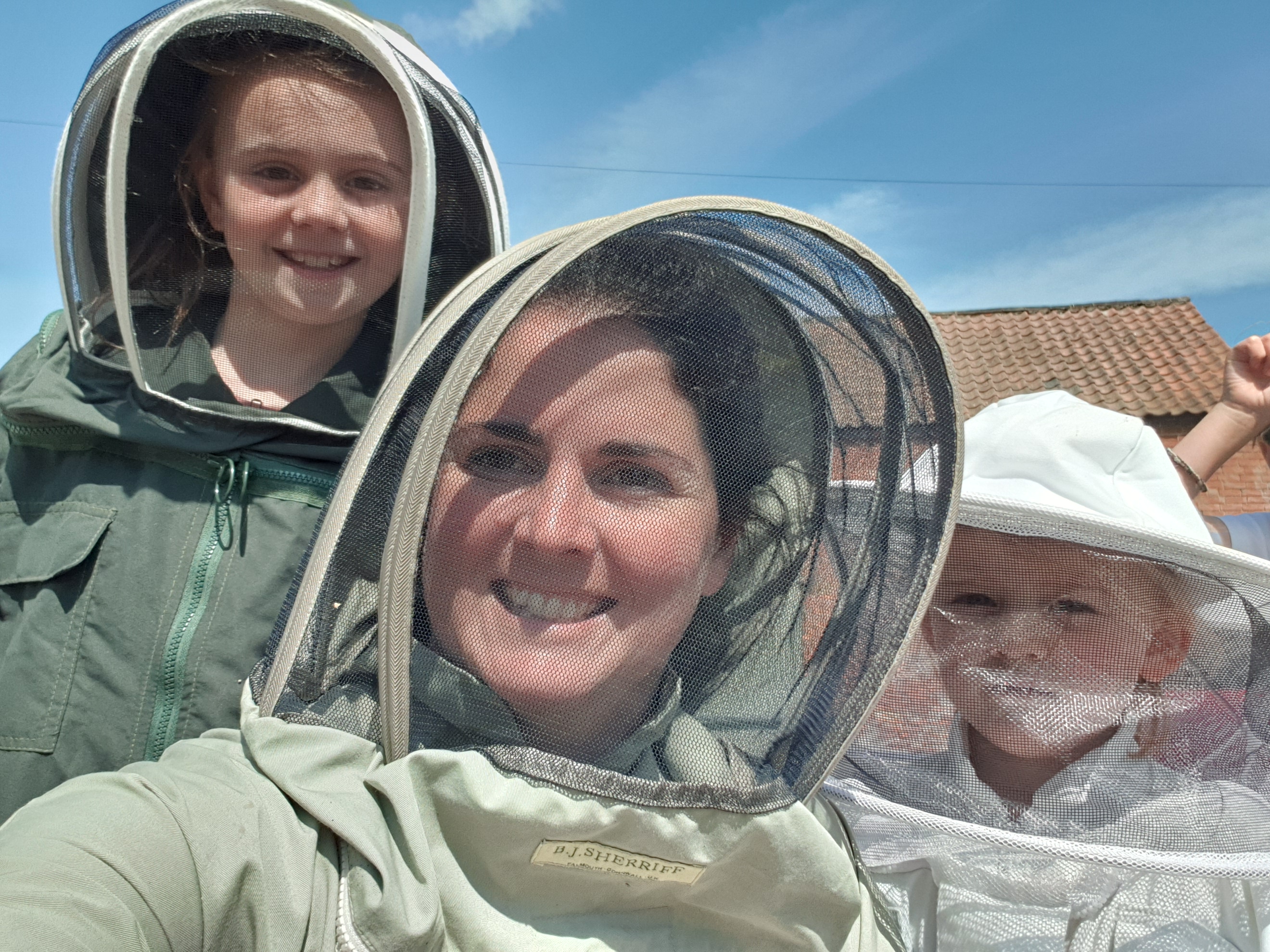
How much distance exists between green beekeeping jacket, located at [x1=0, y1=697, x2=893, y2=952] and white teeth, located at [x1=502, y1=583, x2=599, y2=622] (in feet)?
0.75

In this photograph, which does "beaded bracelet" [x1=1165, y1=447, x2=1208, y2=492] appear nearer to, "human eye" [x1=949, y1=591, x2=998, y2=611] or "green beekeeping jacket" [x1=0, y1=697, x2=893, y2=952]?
"human eye" [x1=949, y1=591, x2=998, y2=611]

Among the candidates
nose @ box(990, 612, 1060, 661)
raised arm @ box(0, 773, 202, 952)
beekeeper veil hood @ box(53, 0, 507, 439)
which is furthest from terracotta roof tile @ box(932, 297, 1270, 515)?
raised arm @ box(0, 773, 202, 952)

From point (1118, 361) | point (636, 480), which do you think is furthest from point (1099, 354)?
point (636, 480)

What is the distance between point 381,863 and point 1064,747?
4.71 ft

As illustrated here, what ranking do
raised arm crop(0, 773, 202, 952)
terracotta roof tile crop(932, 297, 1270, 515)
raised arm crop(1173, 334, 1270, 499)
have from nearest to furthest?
raised arm crop(0, 773, 202, 952), raised arm crop(1173, 334, 1270, 499), terracotta roof tile crop(932, 297, 1270, 515)

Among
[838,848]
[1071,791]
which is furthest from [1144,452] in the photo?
[838,848]

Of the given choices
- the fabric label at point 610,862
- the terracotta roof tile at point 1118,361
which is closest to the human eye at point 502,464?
the fabric label at point 610,862

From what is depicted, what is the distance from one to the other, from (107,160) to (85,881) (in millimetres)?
1596

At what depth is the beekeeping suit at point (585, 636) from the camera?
1.08 meters

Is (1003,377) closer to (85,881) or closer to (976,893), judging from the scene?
(976,893)

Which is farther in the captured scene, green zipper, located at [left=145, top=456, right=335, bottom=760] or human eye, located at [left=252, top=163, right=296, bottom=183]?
human eye, located at [left=252, top=163, right=296, bottom=183]

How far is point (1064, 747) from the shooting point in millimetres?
1928

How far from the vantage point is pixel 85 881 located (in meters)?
0.91

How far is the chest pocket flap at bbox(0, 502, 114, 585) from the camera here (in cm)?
175
